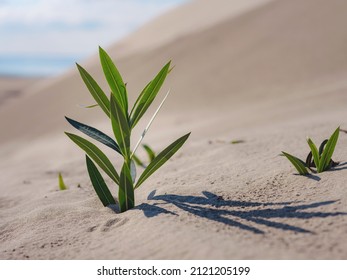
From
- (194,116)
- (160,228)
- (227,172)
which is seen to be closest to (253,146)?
(227,172)

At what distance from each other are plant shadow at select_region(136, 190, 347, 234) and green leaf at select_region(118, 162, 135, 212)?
4cm

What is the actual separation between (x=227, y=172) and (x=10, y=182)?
1470 mm

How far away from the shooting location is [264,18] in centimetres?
725

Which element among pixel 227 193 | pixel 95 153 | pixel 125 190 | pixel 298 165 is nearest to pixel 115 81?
pixel 95 153

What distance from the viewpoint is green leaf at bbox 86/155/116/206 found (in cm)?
157

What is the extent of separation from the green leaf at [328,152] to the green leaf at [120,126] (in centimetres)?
72

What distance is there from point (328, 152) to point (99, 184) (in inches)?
34.1

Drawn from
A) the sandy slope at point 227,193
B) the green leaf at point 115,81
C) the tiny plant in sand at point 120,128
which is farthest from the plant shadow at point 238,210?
the green leaf at point 115,81

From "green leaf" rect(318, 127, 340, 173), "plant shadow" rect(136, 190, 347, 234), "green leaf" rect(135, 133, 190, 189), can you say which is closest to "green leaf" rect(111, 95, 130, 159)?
"green leaf" rect(135, 133, 190, 189)

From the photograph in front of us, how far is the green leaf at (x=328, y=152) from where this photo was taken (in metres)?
1.57

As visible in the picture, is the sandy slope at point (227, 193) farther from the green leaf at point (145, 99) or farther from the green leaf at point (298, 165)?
the green leaf at point (145, 99)

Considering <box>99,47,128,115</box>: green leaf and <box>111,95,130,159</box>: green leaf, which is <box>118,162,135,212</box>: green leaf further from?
<box>99,47,128,115</box>: green leaf

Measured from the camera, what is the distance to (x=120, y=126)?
147 centimetres
